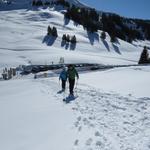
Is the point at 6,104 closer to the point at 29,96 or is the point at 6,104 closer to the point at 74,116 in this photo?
the point at 29,96

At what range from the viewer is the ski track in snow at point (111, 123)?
357 inches

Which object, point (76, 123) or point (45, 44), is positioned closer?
point (76, 123)

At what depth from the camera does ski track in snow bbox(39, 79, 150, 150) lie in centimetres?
906

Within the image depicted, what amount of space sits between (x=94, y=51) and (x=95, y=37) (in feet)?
59.7

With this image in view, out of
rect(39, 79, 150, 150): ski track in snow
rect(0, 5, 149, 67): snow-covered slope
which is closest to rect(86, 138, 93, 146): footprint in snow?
rect(39, 79, 150, 150): ski track in snow

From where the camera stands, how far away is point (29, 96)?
1884 centimetres

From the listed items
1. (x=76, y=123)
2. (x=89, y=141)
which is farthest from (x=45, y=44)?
(x=89, y=141)

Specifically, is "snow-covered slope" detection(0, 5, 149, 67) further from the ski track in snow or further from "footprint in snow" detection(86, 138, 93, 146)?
"footprint in snow" detection(86, 138, 93, 146)

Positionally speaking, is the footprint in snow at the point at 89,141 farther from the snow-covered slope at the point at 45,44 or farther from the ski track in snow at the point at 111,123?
the snow-covered slope at the point at 45,44

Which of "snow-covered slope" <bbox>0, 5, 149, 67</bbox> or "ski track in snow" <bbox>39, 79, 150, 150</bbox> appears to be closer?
"ski track in snow" <bbox>39, 79, 150, 150</bbox>

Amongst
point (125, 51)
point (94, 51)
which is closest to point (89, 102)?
point (94, 51)

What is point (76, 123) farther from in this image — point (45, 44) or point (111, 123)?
point (45, 44)

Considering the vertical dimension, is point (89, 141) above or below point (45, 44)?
below

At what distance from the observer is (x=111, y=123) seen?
11336 mm
